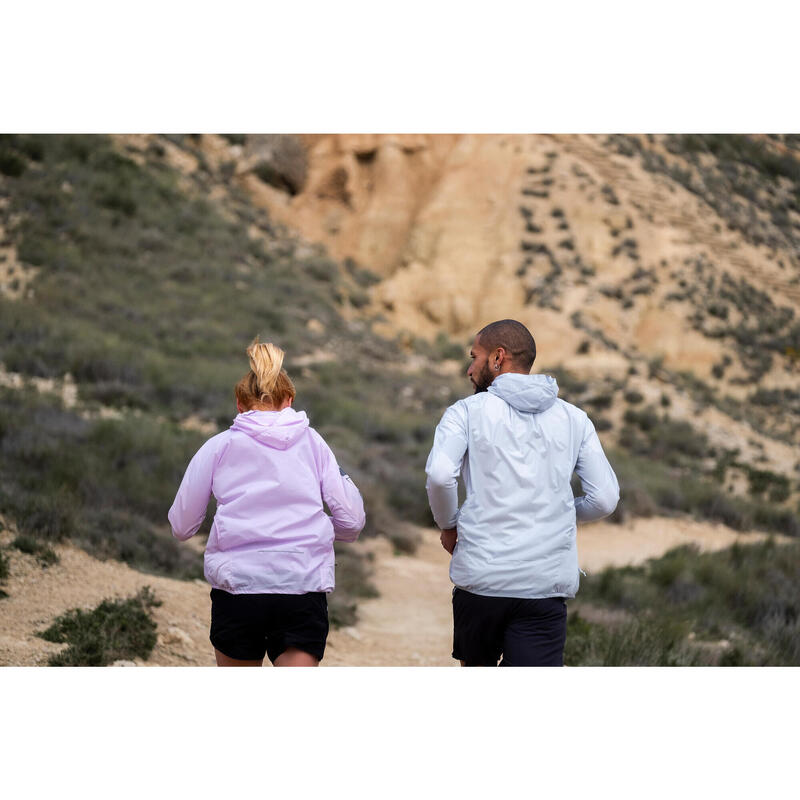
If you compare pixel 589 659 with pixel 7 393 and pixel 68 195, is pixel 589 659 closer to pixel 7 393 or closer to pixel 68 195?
pixel 7 393

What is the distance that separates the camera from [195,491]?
3.23 meters

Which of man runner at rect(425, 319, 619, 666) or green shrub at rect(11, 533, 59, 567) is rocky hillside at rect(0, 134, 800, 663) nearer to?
green shrub at rect(11, 533, 59, 567)

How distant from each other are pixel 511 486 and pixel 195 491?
3.73 feet

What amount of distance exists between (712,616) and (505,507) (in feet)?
21.2

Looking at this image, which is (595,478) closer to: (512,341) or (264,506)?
(512,341)

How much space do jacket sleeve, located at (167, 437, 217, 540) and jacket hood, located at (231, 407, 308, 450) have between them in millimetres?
139

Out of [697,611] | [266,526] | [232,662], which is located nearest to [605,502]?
[266,526]

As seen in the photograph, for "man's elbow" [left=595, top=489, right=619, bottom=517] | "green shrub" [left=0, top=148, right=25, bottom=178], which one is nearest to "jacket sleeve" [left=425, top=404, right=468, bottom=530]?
"man's elbow" [left=595, top=489, right=619, bottom=517]

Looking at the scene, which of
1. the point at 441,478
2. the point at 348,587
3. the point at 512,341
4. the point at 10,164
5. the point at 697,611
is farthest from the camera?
the point at 10,164

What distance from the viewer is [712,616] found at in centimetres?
873

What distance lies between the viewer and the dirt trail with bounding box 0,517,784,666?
568 cm

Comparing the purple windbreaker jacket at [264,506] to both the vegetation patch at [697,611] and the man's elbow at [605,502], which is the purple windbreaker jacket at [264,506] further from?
the vegetation patch at [697,611]

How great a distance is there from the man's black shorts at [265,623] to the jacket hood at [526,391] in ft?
3.26

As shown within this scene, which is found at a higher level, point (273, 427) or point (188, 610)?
point (273, 427)
